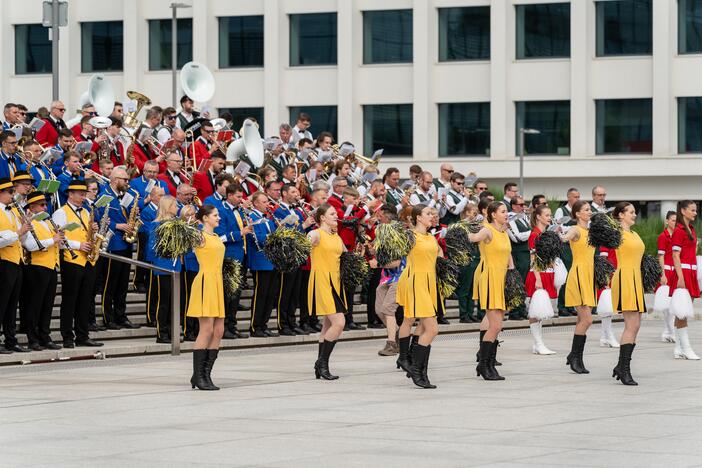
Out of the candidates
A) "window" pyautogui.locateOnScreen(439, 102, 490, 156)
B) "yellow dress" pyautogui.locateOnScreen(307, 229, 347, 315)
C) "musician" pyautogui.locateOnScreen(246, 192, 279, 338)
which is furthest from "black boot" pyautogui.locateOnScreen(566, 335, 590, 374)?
"window" pyautogui.locateOnScreen(439, 102, 490, 156)

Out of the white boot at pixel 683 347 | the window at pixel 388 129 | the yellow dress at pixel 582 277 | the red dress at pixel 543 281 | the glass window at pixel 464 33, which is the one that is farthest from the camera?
the window at pixel 388 129

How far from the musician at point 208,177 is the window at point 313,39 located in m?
31.1

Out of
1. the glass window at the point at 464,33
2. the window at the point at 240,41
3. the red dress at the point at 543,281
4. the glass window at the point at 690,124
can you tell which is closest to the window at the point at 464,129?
the glass window at the point at 464,33

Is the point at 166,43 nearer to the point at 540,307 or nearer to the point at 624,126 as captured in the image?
the point at 624,126

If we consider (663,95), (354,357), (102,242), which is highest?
(663,95)

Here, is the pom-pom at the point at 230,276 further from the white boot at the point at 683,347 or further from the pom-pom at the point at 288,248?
the white boot at the point at 683,347

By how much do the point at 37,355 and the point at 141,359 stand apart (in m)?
1.44

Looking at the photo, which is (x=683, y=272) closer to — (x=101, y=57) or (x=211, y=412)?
(x=211, y=412)

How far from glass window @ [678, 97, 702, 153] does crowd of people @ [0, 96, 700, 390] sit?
81.8ft

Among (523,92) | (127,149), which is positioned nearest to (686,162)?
(523,92)

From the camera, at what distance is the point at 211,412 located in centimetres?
1332

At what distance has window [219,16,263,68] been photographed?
53.6 metres

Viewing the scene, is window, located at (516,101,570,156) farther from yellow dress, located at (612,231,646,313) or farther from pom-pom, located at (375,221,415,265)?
pom-pom, located at (375,221,415,265)

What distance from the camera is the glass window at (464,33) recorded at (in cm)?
5184
